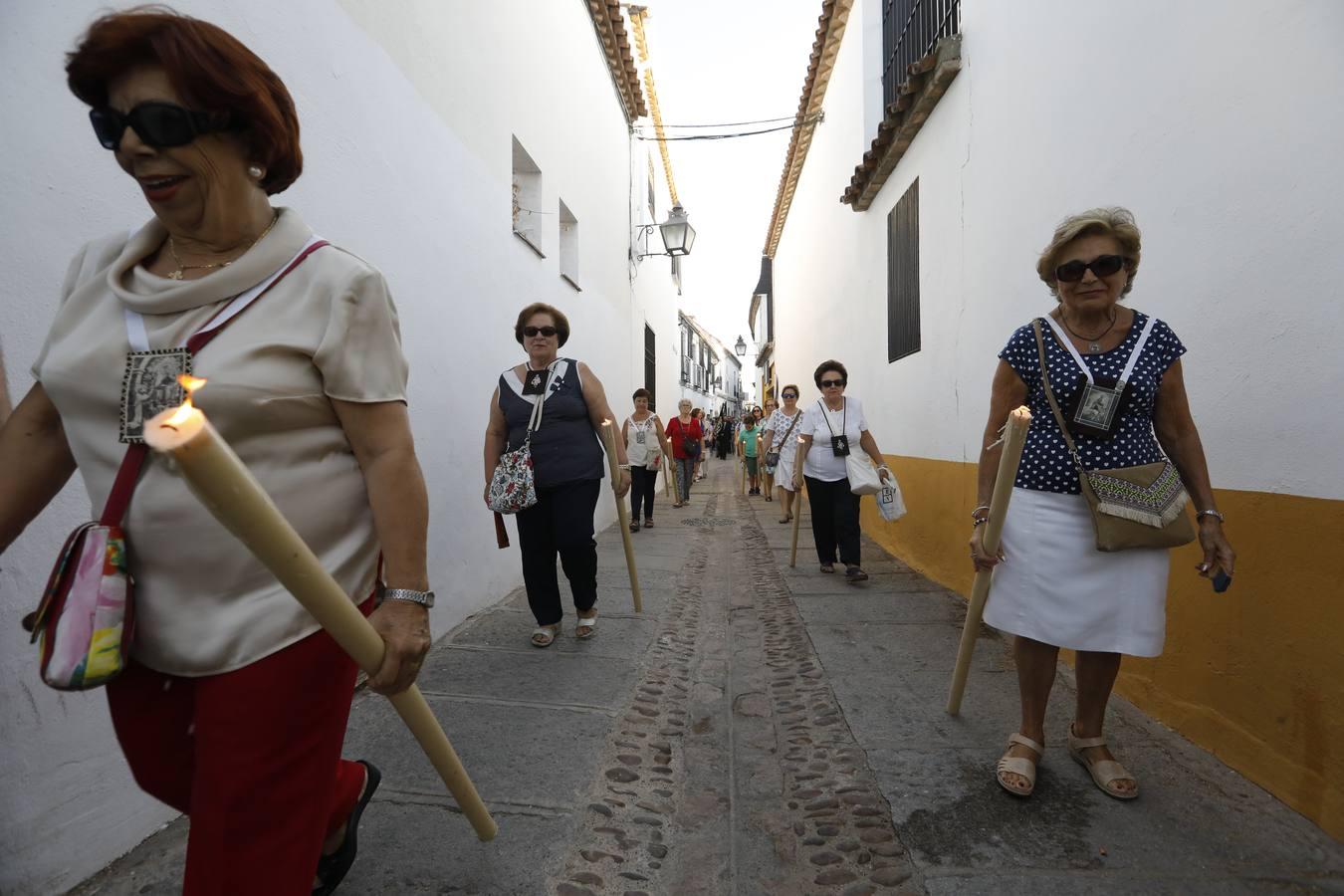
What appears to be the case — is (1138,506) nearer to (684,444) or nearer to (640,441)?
(640,441)

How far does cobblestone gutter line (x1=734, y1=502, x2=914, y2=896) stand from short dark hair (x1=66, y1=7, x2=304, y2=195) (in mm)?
2107

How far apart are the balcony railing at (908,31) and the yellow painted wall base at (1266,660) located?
4438 mm

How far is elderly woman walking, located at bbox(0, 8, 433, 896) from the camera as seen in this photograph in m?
1.10

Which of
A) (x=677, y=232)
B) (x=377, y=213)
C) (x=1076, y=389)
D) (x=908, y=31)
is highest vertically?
(x=908, y=31)

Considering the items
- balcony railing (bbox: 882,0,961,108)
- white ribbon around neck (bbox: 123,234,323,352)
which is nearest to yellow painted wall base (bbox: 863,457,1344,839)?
white ribbon around neck (bbox: 123,234,323,352)

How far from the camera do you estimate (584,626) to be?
3871 mm

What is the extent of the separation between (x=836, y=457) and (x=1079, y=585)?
309 centimetres

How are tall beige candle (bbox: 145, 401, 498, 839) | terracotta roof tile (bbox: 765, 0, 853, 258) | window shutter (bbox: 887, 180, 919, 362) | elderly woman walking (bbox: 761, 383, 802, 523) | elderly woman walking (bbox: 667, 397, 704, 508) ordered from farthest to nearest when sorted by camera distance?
elderly woman walking (bbox: 667, 397, 704, 508) < terracotta roof tile (bbox: 765, 0, 853, 258) < elderly woman walking (bbox: 761, 383, 802, 523) < window shutter (bbox: 887, 180, 919, 362) < tall beige candle (bbox: 145, 401, 498, 839)

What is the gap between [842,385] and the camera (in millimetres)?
5527

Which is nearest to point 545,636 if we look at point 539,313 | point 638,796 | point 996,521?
point 638,796

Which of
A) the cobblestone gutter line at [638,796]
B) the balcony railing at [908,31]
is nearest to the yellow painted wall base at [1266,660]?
the cobblestone gutter line at [638,796]

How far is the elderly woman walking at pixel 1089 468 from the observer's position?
6.93ft

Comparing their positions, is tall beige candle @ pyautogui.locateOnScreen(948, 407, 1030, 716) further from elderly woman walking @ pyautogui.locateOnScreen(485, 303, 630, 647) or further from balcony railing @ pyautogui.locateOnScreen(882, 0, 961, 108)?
balcony railing @ pyautogui.locateOnScreen(882, 0, 961, 108)

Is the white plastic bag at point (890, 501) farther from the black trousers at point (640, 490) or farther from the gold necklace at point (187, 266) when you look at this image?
the gold necklace at point (187, 266)
